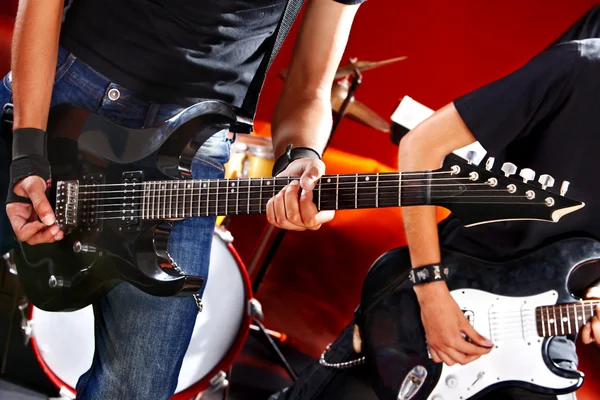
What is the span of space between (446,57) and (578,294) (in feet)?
7.40

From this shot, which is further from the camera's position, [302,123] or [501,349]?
[501,349]

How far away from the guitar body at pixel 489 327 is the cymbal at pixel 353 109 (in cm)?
145

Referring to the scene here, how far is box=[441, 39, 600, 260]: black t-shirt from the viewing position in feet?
6.64

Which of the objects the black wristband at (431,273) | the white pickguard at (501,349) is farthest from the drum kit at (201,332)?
the white pickguard at (501,349)

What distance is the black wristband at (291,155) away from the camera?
1.58m

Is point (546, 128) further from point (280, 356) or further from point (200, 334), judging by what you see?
point (280, 356)

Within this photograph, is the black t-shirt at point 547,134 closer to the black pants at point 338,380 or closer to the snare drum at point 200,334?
the black pants at point 338,380

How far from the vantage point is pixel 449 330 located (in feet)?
7.03

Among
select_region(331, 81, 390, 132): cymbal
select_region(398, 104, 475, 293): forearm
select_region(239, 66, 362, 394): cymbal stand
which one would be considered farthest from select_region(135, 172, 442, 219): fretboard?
select_region(331, 81, 390, 132): cymbal

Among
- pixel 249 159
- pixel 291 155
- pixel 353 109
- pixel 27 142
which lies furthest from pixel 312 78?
pixel 353 109

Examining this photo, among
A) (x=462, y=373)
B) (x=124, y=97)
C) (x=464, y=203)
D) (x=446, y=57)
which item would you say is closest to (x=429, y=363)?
(x=462, y=373)

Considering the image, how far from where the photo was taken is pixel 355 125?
448cm

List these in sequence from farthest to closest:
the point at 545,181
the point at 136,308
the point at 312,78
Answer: the point at 312,78 → the point at 136,308 → the point at 545,181

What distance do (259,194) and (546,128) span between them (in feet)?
3.89
